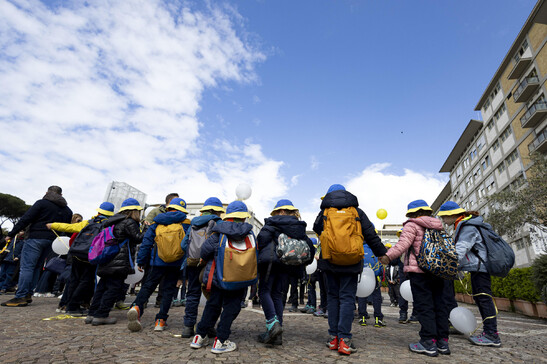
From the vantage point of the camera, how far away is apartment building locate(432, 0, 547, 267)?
88.2ft

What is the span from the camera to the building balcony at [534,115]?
26188mm

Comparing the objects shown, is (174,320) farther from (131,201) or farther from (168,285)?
(131,201)

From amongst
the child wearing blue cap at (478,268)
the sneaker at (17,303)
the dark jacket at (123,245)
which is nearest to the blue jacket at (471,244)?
the child wearing blue cap at (478,268)

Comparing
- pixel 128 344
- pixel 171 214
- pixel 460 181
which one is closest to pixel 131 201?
pixel 171 214

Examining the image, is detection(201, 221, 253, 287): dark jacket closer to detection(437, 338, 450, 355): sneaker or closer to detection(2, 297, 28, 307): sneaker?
detection(437, 338, 450, 355): sneaker

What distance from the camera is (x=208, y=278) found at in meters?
3.17

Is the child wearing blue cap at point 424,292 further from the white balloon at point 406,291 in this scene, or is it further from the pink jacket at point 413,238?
the white balloon at point 406,291

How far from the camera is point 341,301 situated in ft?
10.9

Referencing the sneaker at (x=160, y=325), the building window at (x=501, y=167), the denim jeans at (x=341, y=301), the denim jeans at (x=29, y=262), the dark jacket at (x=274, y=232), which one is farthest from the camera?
the building window at (x=501, y=167)

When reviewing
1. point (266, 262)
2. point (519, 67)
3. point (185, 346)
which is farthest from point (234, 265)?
point (519, 67)

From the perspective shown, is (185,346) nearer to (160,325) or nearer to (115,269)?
(160,325)

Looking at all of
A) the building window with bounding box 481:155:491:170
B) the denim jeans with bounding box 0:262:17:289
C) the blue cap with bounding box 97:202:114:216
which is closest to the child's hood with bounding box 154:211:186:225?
the blue cap with bounding box 97:202:114:216

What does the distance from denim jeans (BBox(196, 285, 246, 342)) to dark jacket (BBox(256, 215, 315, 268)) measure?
52 centimetres

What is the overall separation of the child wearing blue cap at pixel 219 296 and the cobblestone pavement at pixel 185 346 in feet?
0.51
